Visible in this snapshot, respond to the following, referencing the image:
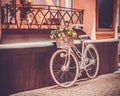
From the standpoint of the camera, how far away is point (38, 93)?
23.5 feet

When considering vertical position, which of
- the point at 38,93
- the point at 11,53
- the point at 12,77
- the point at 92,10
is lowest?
the point at 38,93

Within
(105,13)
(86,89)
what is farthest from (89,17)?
(86,89)

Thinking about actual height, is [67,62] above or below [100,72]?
above

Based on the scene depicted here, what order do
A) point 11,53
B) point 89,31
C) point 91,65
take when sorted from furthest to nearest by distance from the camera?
point 89,31, point 91,65, point 11,53

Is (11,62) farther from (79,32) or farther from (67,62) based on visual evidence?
(79,32)

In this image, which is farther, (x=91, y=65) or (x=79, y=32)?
(x=79, y=32)

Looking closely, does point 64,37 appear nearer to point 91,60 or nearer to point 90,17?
point 91,60

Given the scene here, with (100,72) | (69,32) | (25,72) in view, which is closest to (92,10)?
(100,72)

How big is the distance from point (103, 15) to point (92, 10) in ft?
2.71

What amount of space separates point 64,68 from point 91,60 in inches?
49.8

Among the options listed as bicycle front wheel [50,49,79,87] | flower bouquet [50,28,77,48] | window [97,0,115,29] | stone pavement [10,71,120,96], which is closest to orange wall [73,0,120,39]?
window [97,0,115,29]

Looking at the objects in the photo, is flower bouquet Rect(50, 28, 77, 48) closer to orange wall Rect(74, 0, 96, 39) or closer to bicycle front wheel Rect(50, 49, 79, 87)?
bicycle front wheel Rect(50, 49, 79, 87)

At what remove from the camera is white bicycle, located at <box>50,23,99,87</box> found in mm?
7832

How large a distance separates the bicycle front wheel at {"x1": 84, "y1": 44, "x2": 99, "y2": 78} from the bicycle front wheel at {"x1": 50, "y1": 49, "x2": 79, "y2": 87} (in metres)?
0.50
